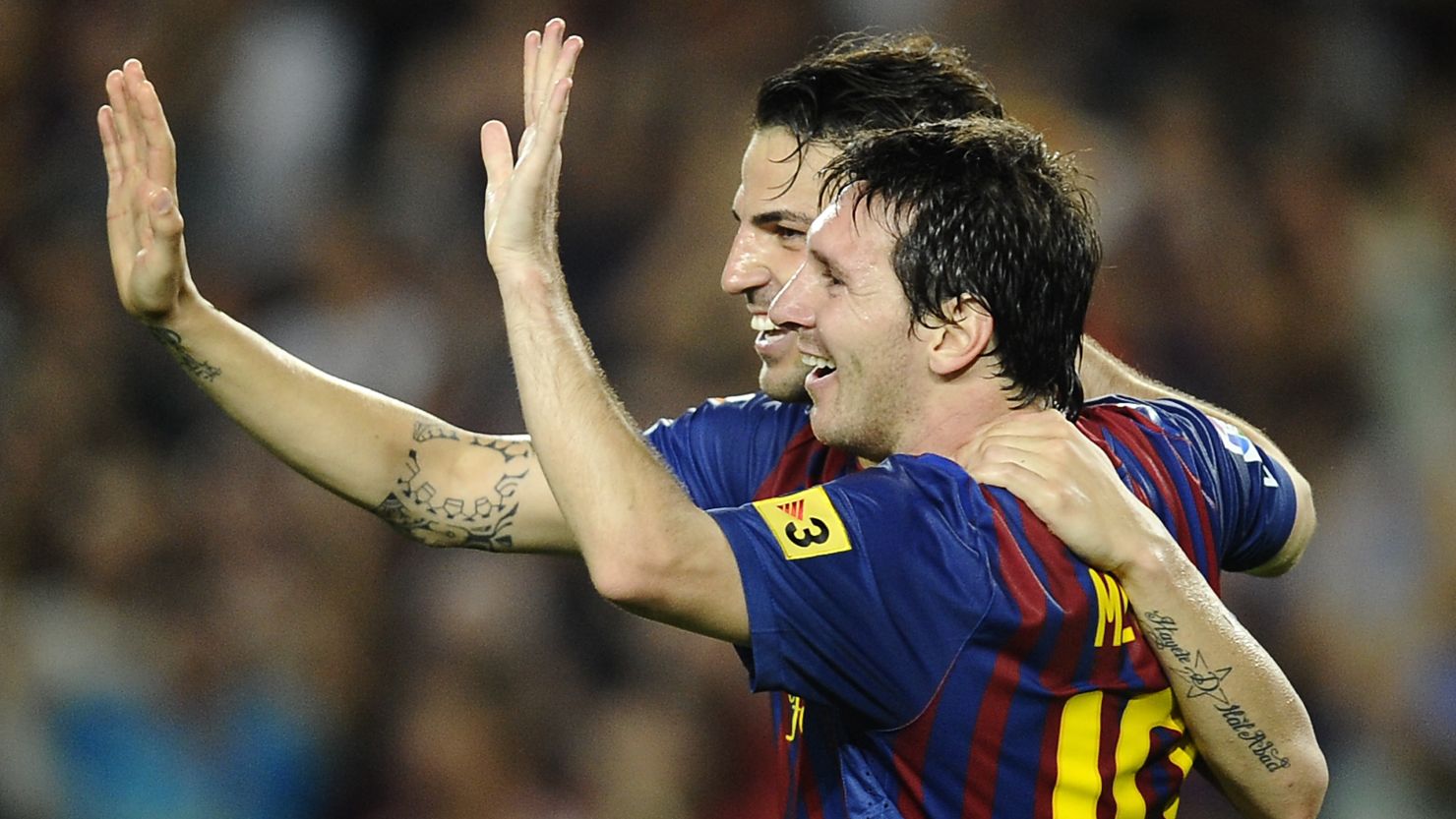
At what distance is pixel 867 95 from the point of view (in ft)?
10.9

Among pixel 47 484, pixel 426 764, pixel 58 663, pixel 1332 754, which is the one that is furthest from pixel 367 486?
pixel 1332 754

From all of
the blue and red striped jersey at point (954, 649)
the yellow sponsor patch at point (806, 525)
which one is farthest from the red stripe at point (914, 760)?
the yellow sponsor patch at point (806, 525)

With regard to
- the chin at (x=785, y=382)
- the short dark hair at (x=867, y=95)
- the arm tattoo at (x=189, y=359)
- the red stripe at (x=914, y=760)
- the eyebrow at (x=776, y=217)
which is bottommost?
the red stripe at (x=914, y=760)

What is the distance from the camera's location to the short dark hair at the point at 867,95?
3307mm

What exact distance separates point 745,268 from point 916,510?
1.09m

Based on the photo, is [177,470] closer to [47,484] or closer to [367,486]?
[47,484]

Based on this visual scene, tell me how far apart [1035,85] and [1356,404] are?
1588 millimetres

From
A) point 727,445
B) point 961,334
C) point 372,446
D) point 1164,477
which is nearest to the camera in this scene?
point 961,334

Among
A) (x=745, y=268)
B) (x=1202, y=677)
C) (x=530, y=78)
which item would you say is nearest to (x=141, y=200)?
(x=530, y=78)

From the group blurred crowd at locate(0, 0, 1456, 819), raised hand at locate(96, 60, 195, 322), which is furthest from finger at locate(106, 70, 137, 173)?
blurred crowd at locate(0, 0, 1456, 819)

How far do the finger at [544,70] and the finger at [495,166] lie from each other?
0.19ft

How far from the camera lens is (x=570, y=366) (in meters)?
2.23

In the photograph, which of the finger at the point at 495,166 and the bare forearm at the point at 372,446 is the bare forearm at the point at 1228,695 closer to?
the finger at the point at 495,166

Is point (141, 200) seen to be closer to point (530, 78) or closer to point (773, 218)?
point (530, 78)
